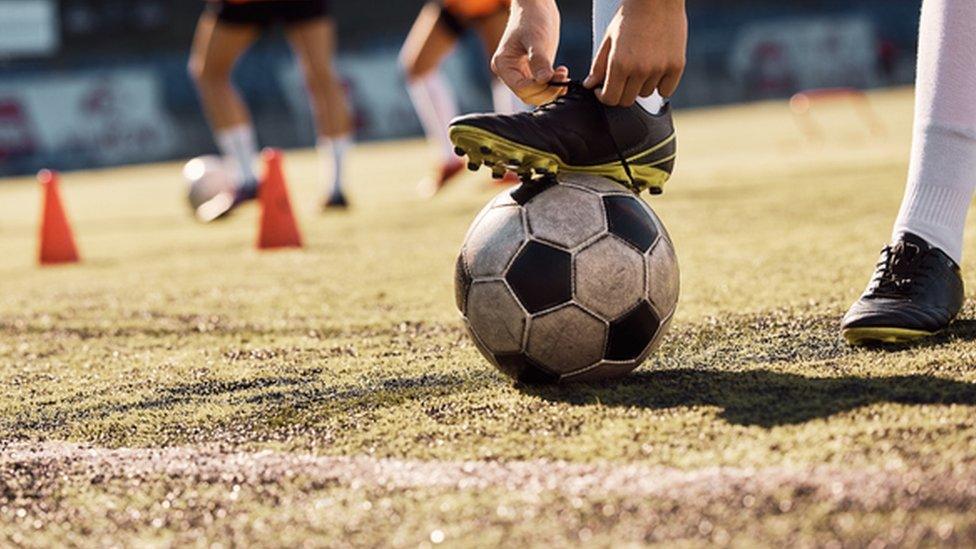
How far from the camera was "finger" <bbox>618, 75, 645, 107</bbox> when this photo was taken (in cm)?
230

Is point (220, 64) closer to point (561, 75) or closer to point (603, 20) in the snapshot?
point (603, 20)

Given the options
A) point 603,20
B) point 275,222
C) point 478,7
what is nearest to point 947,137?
point 603,20

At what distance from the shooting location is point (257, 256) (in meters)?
5.64

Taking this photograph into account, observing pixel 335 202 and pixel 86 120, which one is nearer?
pixel 335 202

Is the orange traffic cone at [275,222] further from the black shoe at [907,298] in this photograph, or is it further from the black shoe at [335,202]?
the black shoe at [907,298]

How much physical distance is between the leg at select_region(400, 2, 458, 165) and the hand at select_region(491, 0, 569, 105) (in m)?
5.93

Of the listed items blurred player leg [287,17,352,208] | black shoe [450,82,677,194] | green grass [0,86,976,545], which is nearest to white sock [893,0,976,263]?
green grass [0,86,976,545]

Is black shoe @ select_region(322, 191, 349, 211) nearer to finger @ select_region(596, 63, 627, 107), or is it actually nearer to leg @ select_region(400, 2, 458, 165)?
leg @ select_region(400, 2, 458, 165)

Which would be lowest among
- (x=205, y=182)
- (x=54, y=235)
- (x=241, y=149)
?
(x=205, y=182)

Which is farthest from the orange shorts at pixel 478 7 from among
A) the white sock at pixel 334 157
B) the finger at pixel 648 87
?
the finger at pixel 648 87

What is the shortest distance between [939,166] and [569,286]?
845 mm

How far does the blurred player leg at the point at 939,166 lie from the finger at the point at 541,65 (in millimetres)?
712

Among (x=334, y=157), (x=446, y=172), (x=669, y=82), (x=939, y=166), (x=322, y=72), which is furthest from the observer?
(x=446, y=172)

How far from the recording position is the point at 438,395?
Answer: 2396 mm
